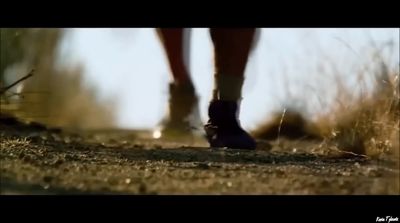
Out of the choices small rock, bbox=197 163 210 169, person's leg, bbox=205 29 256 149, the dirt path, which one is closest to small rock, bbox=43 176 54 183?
the dirt path

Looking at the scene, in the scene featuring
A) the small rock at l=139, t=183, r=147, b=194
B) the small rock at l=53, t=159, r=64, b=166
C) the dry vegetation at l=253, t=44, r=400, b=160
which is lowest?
the small rock at l=139, t=183, r=147, b=194

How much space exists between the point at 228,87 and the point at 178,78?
1.68ft

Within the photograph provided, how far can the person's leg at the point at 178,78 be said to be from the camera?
2.51 metres

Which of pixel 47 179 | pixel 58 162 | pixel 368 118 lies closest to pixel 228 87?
pixel 368 118

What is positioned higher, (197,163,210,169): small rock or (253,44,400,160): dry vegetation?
(253,44,400,160): dry vegetation

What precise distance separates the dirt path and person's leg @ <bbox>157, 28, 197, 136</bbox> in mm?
500

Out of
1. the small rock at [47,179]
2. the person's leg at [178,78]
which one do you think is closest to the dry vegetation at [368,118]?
the person's leg at [178,78]

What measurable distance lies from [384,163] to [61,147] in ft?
2.71

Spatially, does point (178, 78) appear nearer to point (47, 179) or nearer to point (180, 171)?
point (180, 171)

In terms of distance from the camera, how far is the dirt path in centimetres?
129

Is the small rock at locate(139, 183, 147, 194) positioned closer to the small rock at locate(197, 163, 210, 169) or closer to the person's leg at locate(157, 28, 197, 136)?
the small rock at locate(197, 163, 210, 169)

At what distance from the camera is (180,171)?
1531 mm

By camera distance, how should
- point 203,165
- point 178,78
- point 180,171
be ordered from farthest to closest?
point 178,78, point 203,165, point 180,171
